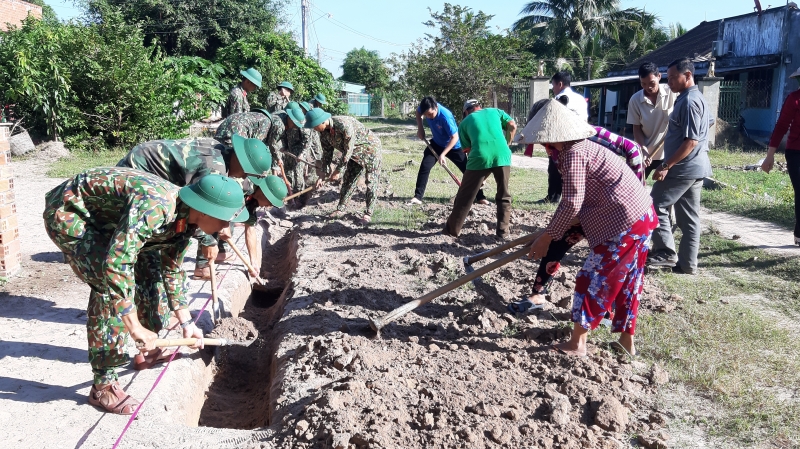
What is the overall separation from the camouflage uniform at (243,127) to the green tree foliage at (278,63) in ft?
36.4

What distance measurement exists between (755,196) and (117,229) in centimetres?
929

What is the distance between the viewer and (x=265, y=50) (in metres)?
18.1

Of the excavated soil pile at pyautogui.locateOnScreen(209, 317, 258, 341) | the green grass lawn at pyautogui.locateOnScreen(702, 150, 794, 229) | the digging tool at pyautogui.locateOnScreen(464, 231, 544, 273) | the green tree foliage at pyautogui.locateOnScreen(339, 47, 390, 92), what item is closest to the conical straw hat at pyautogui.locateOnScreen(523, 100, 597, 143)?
the digging tool at pyautogui.locateOnScreen(464, 231, 544, 273)

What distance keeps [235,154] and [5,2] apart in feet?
77.1

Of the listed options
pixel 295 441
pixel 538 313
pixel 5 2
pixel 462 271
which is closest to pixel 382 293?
pixel 462 271

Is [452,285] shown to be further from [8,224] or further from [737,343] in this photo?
[8,224]

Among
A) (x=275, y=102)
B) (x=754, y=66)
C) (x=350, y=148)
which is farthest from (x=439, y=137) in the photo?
(x=754, y=66)

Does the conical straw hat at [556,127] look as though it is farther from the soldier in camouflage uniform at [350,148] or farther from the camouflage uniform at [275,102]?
the camouflage uniform at [275,102]

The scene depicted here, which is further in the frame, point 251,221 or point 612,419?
point 251,221

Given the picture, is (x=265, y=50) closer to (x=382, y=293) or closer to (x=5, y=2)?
(x=5, y=2)

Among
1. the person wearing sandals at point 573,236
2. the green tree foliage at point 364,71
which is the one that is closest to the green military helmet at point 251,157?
the person wearing sandals at point 573,236

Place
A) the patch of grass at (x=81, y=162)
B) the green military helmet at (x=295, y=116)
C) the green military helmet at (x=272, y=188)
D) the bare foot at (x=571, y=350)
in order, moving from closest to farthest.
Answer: the bare foot at (x=571, y=350) → the green military helmet at (x=272, y=188) → the green military helmet at (x=295, y=116) → the patch of grass at (x=81, y=162)

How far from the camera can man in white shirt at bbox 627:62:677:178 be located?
5.75m

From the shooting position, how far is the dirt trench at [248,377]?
13.1 ft
